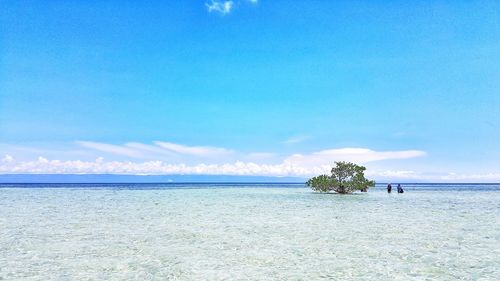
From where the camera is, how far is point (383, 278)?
13.6m

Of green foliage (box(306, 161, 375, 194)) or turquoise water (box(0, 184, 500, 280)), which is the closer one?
turquoise water (box(0, 184, 500, 280))

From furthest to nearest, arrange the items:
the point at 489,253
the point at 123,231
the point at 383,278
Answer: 1. the point at 123,231
2. the point at 489,253
3. the point at 383,278

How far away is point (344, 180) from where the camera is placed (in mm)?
76188

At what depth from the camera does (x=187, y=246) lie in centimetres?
2003

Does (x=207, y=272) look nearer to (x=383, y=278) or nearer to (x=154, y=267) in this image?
(x=154, y=267)

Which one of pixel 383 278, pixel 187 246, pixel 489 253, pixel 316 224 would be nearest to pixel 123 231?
pixel 187 246

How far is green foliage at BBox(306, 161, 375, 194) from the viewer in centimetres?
7338

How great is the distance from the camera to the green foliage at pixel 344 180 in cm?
7338

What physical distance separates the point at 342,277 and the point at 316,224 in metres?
15.3

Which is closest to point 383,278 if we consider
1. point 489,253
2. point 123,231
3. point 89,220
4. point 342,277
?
point 342,277

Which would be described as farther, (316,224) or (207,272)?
(316,224)

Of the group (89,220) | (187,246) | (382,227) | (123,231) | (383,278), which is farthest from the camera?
(89,220)

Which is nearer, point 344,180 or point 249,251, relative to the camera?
point 249,251

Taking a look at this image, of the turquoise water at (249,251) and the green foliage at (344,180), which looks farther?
the green foliage at (344,180)
